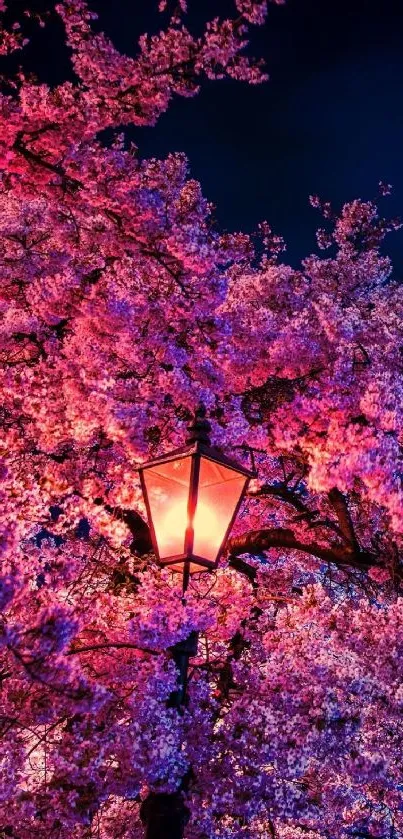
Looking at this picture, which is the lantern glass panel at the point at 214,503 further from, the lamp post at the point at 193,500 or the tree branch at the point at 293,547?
the tree branch at the point at 293,547

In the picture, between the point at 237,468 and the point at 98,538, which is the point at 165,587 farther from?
the point at 237,468

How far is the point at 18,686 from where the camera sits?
700 centimetres

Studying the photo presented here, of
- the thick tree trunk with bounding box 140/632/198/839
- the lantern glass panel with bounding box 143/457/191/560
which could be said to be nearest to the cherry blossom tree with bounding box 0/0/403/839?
the thick tree trunk with bounding box 140/632/198/839

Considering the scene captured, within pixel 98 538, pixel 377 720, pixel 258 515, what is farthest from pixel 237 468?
pixel 377 720

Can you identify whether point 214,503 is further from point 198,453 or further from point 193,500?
point 198,453

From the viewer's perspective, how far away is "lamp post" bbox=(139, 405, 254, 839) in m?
4.70

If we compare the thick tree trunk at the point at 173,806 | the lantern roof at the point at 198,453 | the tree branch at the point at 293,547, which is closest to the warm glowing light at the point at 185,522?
the lantern roof at the point at 198,453

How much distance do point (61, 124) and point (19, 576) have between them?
584cm

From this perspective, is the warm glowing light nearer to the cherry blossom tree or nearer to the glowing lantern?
the glowing lantern

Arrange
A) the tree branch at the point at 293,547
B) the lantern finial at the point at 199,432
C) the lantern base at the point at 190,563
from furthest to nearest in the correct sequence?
the tree branch at the point at 293,547 → the lantern finial at the point at 199,432 → the lantern base at the point at 190,563

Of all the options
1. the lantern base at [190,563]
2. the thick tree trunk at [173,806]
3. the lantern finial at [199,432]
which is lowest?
the thick tree trunk at [173,806]

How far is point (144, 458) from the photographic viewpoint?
870cm

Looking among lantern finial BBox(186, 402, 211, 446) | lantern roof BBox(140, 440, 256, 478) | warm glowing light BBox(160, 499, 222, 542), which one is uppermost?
lantern finial BBox(186, 402, 211, 446)

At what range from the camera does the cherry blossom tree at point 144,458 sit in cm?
728
